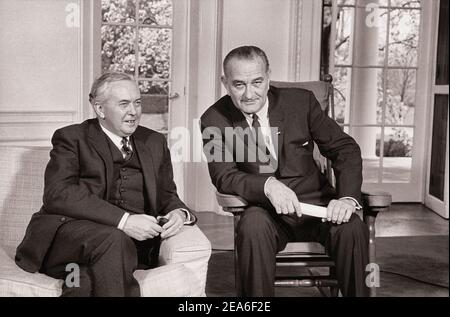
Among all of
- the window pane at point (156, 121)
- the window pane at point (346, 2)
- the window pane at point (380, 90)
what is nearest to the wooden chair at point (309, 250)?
the window pane at point (156, 121)

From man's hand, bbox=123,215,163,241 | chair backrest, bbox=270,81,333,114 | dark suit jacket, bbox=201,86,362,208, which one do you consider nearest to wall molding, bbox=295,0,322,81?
chair backrest, bbox=270,81,333,114

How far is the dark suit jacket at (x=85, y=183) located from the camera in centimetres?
235

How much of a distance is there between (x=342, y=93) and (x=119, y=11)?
1918 mm

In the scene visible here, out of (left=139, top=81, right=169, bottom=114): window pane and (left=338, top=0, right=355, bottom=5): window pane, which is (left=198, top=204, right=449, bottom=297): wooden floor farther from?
(left=338, top=0, right=355, bottom=5): window pane

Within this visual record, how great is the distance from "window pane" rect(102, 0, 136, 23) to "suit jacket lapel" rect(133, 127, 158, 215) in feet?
8.83

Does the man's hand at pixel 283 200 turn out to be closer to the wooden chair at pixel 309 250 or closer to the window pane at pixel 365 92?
the wooden chair at pixel 309 250

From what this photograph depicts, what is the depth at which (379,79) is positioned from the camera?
224 inches

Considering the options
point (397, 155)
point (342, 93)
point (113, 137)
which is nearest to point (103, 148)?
point (113, 137)

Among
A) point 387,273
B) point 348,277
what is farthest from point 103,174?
point 387,273

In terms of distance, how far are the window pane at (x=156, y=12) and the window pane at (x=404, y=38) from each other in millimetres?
1833

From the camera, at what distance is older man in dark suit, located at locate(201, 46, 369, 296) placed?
8.45ft

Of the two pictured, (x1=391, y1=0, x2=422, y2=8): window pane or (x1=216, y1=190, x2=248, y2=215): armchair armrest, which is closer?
(x1=216, y1=190, x2=248, y2=215): armchair armrest

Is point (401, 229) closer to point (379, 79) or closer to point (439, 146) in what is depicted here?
point (439, 146)
